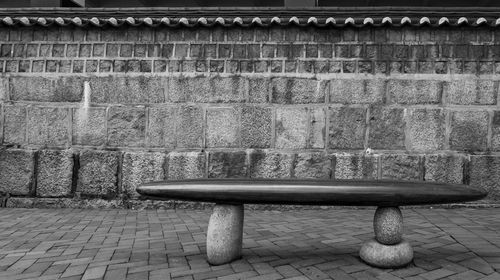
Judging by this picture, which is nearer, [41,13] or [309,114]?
[309,114]

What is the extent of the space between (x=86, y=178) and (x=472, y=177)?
203 inches

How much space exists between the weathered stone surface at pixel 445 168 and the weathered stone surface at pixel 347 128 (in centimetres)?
92

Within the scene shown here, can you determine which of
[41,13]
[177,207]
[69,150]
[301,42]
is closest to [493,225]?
[301,42]

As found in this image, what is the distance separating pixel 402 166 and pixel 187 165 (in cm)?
286

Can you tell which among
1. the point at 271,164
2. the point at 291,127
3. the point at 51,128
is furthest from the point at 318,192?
the point at 51,128

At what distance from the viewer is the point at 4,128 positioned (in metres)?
5.43

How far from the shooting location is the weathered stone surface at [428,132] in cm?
511

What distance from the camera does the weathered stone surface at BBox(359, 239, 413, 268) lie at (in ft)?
8.51

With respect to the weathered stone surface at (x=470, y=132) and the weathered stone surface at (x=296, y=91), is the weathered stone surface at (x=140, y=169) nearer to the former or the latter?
the weathered stone surface at (x=296, y=91)

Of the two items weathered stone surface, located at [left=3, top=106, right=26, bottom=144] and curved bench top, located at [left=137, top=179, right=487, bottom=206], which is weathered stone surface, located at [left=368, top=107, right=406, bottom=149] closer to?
curved bench top, located at [left=137, top=179, right=487, bottom=206]

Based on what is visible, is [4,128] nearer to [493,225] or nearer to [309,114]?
[309,114]

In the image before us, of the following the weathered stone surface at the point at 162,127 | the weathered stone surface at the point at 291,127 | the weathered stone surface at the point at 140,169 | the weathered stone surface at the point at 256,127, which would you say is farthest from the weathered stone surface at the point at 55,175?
the weathered stone surface at the point at 291,127

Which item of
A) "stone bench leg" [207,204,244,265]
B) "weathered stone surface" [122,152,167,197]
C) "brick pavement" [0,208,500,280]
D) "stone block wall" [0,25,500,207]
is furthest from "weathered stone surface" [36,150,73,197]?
"stone bench leg" [207,204,244,265]

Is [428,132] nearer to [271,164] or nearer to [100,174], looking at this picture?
[271,164]
